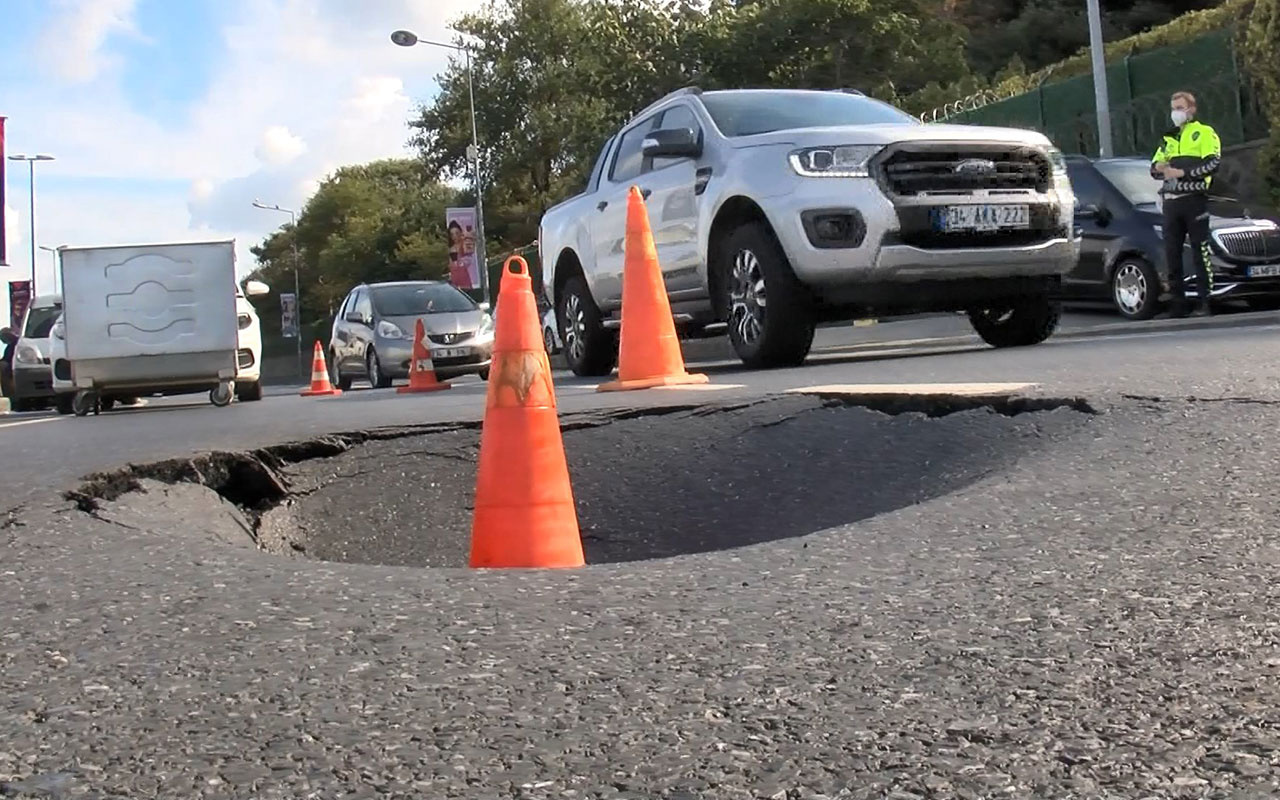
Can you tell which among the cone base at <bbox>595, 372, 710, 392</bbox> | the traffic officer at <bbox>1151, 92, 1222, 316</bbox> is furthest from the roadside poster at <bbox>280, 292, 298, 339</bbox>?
the cone base at <bbox>595, 372, 710, 392</bbox>

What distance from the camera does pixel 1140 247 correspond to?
1338 centimetres

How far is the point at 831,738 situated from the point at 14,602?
1773 millimetres

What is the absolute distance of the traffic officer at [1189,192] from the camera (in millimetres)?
12078

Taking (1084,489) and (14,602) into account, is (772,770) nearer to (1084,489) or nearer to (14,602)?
(14,602)

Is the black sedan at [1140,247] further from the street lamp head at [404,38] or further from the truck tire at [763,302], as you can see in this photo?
the street lamp head at [404,38]

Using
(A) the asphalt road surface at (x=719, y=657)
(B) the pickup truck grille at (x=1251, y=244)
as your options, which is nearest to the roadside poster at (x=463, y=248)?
(B) the pickup truck grille at (x=1251, y=244)

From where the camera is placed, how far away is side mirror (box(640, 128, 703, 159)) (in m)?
9.16

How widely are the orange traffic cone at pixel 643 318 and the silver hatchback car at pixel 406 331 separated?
358 inches

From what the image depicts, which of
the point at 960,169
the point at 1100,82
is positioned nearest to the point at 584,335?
the point at 960,169

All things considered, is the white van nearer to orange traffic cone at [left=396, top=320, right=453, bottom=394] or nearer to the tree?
orange traffic cone at [left=396, top=320, right=453, bottom=394]

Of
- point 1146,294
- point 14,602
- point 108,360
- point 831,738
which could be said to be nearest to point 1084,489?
point 831,738

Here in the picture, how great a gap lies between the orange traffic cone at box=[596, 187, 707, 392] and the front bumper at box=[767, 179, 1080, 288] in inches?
35.5

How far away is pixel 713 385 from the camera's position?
7.10m

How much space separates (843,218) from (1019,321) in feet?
6.85
